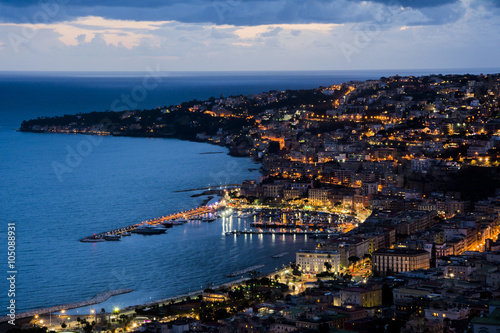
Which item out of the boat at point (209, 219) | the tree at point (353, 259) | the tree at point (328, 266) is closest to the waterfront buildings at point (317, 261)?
the tree at point (328, 266)

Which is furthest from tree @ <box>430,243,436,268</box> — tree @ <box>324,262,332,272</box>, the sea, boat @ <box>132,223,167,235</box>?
boat @ <box>132,223,167,235</box>

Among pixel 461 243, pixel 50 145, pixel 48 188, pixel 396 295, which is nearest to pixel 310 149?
pixel 48 188

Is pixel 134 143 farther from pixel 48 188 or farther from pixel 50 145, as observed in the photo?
pixel 48 188

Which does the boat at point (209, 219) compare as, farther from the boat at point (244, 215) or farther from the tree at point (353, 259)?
the tree at point (353, 259)

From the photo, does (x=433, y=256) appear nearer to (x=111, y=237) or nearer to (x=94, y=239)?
(x=111, y=237)

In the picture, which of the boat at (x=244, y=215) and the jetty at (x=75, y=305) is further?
the boat at (x=244, y=215)

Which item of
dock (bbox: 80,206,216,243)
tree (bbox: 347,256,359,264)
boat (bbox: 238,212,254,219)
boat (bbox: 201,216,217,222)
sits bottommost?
boat (bbox: 238,212,254,219)

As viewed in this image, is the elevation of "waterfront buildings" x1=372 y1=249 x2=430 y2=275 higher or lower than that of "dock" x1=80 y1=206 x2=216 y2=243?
higher

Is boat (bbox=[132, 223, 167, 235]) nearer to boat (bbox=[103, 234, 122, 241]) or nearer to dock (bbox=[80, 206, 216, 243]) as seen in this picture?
dock (bbox=[80, 206, 216, 243])

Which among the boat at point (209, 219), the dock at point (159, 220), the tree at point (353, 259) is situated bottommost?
the boat at point (209, 219)
